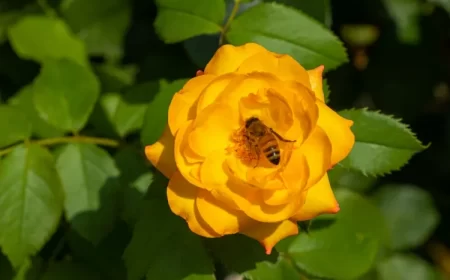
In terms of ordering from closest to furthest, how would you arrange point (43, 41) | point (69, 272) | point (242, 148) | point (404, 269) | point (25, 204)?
point (242, 148)
point (25, 204)
point (69, 272)
point (43, 41)
point (404, 269)

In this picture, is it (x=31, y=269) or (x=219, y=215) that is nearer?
(x=219, y=215)

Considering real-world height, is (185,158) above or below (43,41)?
above

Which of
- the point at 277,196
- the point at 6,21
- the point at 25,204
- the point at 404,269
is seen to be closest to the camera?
the point at 277,196

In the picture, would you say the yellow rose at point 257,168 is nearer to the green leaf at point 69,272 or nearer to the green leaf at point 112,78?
the green leaf at point 69,272

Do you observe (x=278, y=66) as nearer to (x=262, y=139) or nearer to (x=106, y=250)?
(x=262, y=139)

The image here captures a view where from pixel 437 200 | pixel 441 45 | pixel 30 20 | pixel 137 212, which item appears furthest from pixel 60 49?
pixel 437 200

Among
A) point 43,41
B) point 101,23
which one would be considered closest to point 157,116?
point 43,41

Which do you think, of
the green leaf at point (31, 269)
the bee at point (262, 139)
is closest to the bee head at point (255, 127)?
the bee at point (262, 139)

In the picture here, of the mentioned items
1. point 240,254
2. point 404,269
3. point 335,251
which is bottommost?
point 404,269
